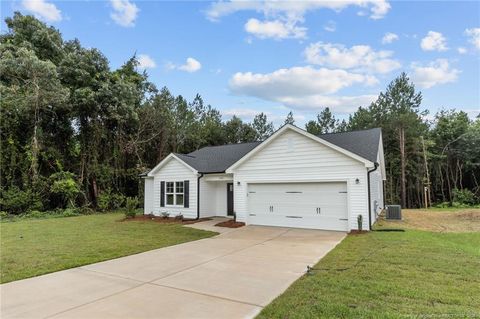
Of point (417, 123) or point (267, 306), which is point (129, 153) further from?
point (417, 123)

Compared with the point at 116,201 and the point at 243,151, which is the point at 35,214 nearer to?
the point at 116,201

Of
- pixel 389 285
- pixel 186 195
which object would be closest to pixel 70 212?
pixel 186 195

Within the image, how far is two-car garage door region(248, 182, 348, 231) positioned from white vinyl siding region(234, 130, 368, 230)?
0.98ft

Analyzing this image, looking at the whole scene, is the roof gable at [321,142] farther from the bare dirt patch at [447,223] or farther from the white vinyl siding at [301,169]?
the bare dirt patch at [447,223]

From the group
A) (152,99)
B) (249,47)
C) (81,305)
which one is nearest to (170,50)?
(249,47)

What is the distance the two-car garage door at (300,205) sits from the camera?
11.3 metres

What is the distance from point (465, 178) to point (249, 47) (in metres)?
24.0

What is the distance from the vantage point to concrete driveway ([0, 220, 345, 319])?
160 inches

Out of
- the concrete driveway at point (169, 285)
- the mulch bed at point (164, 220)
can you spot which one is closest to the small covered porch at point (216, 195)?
the mulch bed at point (164, 220)

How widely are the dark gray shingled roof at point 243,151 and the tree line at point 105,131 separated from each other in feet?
23.2

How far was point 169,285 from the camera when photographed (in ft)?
16.8

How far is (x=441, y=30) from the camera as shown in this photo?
12883 mm

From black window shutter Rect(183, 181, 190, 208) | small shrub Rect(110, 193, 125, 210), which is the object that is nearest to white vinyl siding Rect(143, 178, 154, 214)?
black window shutter Rect(183, 181, 190, 208)

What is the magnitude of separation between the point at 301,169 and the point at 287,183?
0.90 meters
